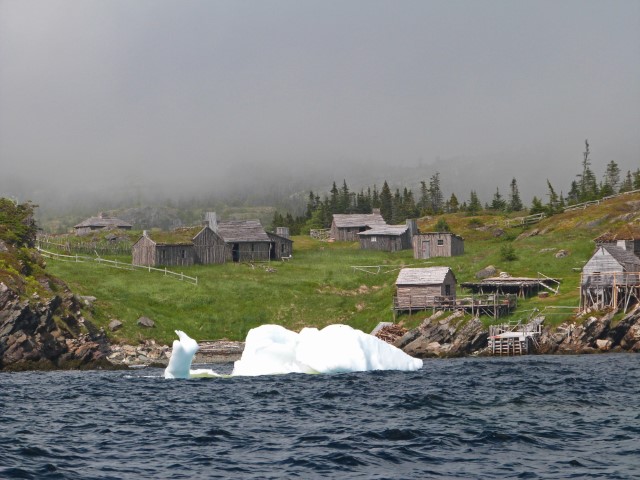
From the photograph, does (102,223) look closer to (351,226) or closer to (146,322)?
(351,226)

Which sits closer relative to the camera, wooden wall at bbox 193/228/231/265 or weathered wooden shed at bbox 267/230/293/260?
wooden wall at bbox 193/228/231/265

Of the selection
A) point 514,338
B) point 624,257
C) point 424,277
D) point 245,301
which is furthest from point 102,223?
point 514,338

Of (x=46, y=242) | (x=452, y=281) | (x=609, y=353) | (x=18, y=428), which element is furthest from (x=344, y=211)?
(x=18, y=428)

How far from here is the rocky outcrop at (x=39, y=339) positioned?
63156mm

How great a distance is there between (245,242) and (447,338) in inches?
1683

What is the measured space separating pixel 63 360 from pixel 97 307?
656 inches

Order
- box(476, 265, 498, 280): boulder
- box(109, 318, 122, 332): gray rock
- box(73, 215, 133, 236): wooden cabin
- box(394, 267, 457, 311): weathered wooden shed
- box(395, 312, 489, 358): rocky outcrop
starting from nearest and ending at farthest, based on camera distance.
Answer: box(395, 312, 489, 358): rocky outcrop < box(109, 318, 122, 332): gray rock < box(394, 267, 457, 311): weathered wooden shed < box(476, 265, 498, 280): boulder < box(73, 215, 133, 236): wooden cabin

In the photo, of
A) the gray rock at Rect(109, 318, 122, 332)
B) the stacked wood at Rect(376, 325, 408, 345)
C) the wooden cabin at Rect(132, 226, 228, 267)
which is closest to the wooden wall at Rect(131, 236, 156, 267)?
the wooden cabin at Rect(132, 226, 228, 267)

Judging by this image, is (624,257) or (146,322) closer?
(146,322)

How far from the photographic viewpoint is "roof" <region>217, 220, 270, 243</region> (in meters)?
113

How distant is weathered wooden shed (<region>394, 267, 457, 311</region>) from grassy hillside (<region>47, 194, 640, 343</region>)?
1715 mm

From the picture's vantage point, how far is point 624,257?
8356 centimetres

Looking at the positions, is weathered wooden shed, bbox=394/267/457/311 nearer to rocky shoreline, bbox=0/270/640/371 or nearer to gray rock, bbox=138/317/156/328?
rocky shoreline, bbox=0/270/640/371

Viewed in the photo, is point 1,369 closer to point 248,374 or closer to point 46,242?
point 248,374
